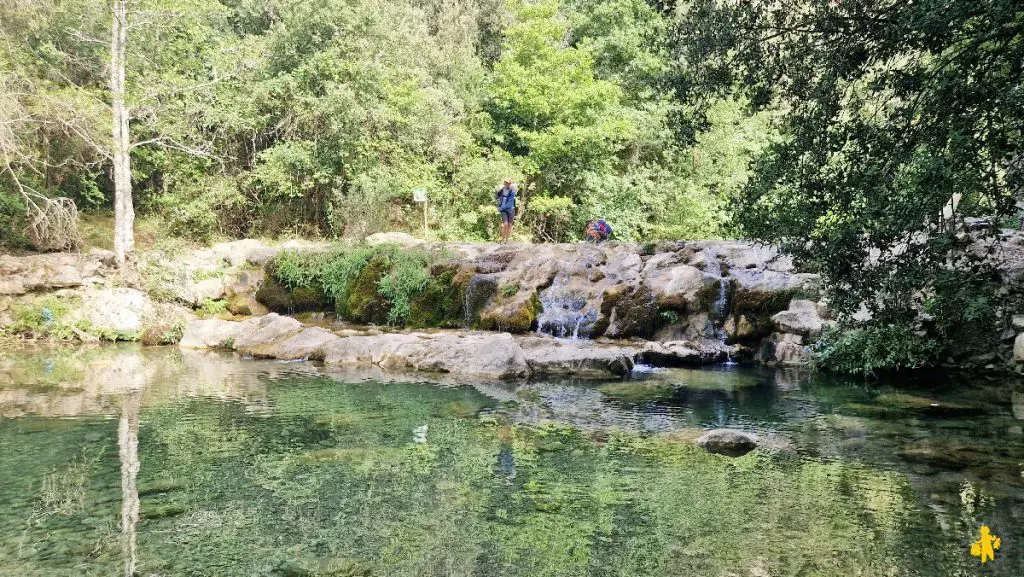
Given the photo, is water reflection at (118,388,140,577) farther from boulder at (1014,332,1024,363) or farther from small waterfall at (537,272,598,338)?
boulder at (1014,332,1024,363)

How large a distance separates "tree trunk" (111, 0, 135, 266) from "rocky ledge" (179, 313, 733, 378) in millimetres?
4172

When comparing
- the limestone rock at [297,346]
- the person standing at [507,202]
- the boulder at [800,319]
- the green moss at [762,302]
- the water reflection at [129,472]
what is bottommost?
the water reflection at [129,472]

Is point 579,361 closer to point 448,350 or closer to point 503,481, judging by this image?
point 448,350

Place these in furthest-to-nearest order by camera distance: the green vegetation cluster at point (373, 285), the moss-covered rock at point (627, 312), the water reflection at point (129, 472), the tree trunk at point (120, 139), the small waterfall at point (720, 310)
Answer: the tree trunk at point (120, 139) < the green vegetation cluster at point (373, 285) < the moss-covered rock at point (627, 312) < the small waterfall at point (720, 310) < the water reflection at point (129, 472)

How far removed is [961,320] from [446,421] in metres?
8.47

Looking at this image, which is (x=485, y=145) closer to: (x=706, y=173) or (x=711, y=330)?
(x=706, y=173)

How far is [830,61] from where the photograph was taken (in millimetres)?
7348

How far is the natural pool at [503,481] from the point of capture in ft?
14.7

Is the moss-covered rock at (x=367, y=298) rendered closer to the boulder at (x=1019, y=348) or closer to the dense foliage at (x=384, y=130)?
the dense foliage at (x=384, y=130)

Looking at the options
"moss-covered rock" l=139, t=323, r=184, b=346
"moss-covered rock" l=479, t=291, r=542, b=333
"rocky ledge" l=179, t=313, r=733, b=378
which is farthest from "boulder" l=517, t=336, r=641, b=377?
"moss-covered rock" l=139, t=323, r=184, b=346

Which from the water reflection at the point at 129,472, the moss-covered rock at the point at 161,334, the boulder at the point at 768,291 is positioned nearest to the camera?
the water reflection at the point at 129,472

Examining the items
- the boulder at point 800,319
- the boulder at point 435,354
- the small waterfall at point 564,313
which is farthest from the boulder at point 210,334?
the boulder at point 800,319

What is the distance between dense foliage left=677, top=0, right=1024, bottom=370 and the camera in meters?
6.05

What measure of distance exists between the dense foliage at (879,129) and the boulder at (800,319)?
468 centimetres
